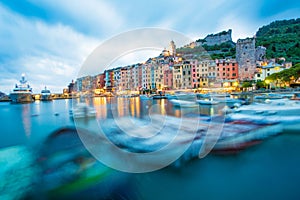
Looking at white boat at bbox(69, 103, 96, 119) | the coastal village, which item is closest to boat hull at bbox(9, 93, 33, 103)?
the coastal village

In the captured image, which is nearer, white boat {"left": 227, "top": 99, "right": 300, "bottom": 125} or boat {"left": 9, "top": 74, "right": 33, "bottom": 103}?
white boat {"left": 227, "top": 99, "right": 300, "bottom": 125}

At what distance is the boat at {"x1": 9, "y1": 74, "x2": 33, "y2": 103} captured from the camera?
46.4 m

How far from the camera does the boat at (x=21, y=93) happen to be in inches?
1827

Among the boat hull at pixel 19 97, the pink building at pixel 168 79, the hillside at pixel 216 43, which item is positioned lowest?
the boat hull at pixel 19 97

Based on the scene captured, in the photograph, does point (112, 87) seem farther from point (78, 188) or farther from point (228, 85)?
point (78, 188)

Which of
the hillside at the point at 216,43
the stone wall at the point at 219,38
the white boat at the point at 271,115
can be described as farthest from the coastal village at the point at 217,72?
the white boat at the point at 271,115

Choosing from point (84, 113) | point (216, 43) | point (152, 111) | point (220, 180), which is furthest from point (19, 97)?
point (216, 43)

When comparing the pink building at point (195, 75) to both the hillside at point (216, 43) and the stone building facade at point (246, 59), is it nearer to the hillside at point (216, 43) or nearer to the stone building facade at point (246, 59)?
the stone building facade at point (246, 59)

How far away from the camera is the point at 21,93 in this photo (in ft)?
153

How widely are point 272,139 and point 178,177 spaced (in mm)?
Answer: 4230

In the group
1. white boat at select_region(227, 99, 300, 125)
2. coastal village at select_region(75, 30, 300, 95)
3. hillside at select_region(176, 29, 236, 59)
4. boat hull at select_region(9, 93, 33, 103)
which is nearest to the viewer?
white boat at select_region(227, 99, 300, 125)

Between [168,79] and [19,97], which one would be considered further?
[19,97]

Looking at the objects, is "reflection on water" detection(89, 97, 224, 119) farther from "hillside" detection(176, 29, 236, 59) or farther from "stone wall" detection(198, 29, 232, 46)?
"stone wall" detection(198, 29, 232, 46)

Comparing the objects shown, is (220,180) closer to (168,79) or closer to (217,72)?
(217,72)
